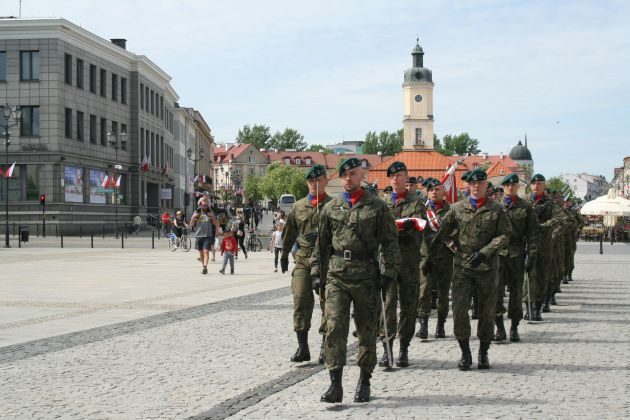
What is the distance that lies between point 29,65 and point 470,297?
5092cm

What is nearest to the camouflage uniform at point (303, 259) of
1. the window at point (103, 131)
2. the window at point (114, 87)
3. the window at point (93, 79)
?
the window at point (93, 79)

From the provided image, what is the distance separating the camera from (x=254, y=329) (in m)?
12.5

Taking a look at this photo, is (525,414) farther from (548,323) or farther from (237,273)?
(237,273)

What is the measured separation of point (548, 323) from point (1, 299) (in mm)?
9567

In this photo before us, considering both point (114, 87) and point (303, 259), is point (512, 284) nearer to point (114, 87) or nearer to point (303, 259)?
point (303, 259)

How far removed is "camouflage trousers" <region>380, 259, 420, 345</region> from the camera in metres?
9.66

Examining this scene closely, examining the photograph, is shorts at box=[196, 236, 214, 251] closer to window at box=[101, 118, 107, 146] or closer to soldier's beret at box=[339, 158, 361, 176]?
soldier's beret at box=[339, 158, 361, 176]

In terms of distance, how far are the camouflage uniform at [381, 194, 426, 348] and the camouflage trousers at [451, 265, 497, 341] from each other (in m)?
0.54

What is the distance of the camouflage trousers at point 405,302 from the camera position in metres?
9.66

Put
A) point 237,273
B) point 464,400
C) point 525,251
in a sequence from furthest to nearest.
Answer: point 237,273 < point 525,251 < point 464,400

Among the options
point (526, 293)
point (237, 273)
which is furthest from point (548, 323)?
point (237, 273)

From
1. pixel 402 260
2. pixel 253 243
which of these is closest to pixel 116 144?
pixel 253 243

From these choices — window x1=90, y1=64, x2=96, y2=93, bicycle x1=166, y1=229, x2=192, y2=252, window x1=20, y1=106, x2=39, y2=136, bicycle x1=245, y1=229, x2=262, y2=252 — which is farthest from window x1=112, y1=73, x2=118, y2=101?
bicycle x1=166, y1=229, x2=192, y2=252

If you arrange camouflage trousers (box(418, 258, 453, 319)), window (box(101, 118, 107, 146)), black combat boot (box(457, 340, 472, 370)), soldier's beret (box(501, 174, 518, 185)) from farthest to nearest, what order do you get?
window (box(101, 118, 107, 146)) < soldier's beret (box(501, 174, 518, 185)) < camouflage trousers (box(418, 258, 453, 319)) < black combat boot (box(457, 340, 472, 370))
